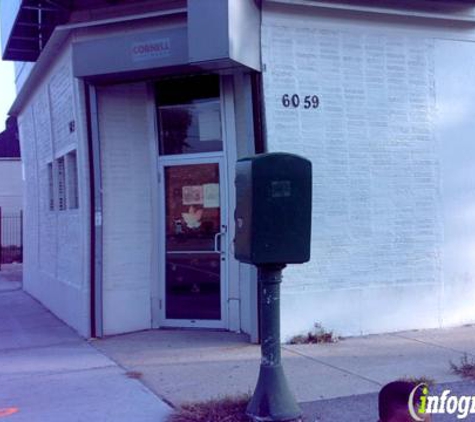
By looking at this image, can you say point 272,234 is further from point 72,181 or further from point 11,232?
point 11,232

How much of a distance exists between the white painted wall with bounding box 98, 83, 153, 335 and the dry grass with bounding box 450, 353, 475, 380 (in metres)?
3.86

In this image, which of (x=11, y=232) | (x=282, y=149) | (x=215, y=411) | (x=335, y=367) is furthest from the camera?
(x=11, y=232)

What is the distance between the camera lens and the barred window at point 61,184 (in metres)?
10.8

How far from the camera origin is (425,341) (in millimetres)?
8297

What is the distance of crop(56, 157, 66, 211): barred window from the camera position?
10820 mm

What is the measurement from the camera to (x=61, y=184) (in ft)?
36.4

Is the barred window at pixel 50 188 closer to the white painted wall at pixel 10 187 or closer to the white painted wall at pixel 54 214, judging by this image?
the white painted wall at pixel 54 214

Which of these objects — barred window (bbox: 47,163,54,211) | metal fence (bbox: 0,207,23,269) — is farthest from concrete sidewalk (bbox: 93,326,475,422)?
metal fence (bbox: 0,207,23,269)

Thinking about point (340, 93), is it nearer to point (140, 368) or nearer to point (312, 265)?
point (312, 265)

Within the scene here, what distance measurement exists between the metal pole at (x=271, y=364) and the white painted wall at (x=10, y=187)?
Result: 26.6m

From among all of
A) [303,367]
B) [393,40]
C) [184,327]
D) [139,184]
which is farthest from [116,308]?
[393,40]

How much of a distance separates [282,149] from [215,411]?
3450 mm

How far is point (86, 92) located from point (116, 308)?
8.55 ft

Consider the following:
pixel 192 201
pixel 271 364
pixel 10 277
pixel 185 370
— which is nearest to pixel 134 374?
pixel 185 370
